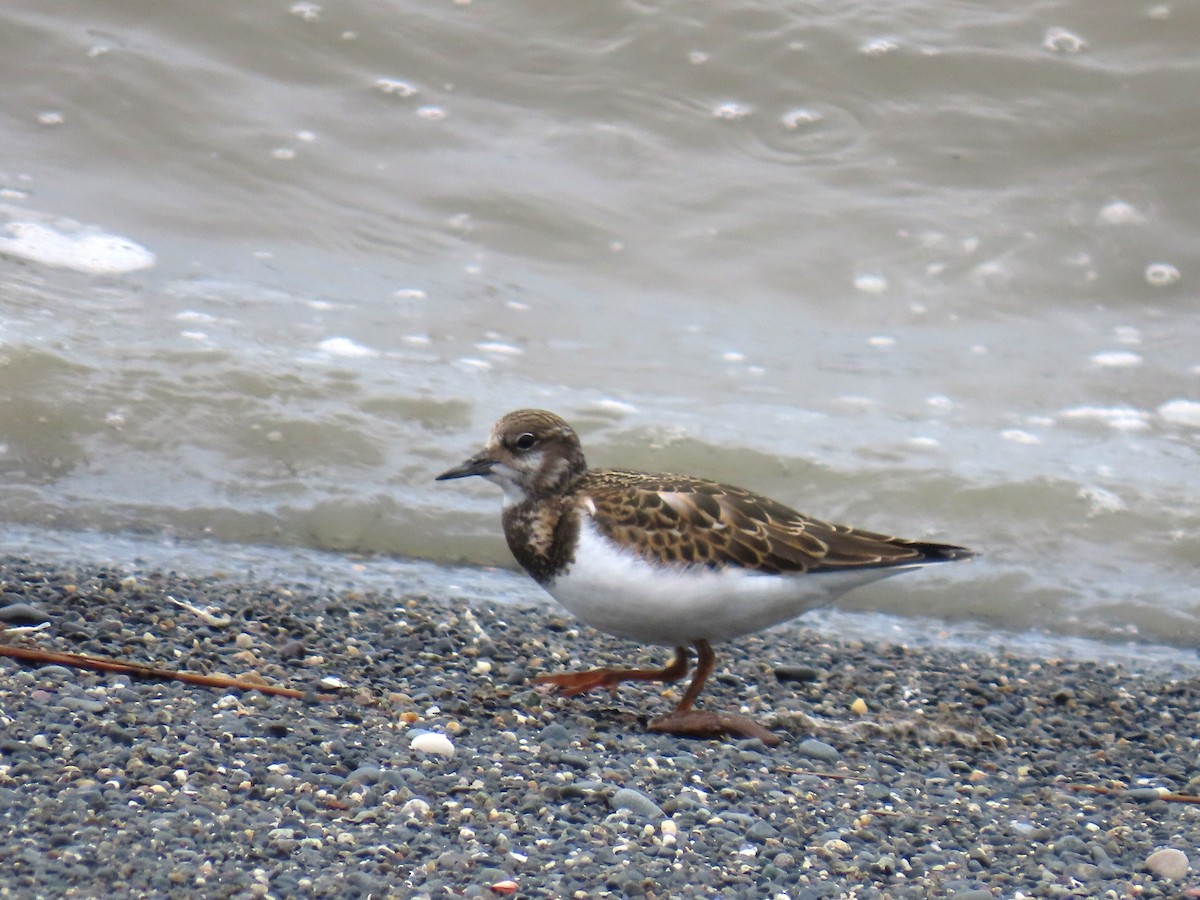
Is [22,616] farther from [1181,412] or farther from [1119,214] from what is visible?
[1119,214]

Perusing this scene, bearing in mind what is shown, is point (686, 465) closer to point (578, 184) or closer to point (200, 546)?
point (200, 546)

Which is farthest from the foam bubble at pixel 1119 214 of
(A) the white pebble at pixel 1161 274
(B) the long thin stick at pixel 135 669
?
(B) the long thin stick at pixel 135 669

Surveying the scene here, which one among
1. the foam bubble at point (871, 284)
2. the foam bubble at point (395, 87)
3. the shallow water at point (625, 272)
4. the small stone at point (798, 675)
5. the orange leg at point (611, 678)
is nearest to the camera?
the orange leg at point (611, 678)

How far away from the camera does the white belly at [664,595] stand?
139 inches

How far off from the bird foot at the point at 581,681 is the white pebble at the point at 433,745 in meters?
0.71

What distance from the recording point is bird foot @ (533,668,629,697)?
381cm

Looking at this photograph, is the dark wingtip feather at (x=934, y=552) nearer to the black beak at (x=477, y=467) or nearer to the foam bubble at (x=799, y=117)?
the black beak at (x=477, y=467)

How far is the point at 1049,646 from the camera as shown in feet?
16.5

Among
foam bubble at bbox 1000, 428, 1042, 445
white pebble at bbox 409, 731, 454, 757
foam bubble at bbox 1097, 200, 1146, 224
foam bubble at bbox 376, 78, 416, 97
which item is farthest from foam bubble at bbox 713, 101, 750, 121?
white pebble at bbox 409, 731, 454, 757

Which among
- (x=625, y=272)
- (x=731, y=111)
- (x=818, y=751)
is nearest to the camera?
(x=818, y=751)

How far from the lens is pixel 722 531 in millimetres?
3682

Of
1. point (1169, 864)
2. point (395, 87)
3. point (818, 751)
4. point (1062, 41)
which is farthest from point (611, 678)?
point (1062, 41)

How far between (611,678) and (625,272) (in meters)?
4.31

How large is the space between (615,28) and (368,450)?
490 cm
